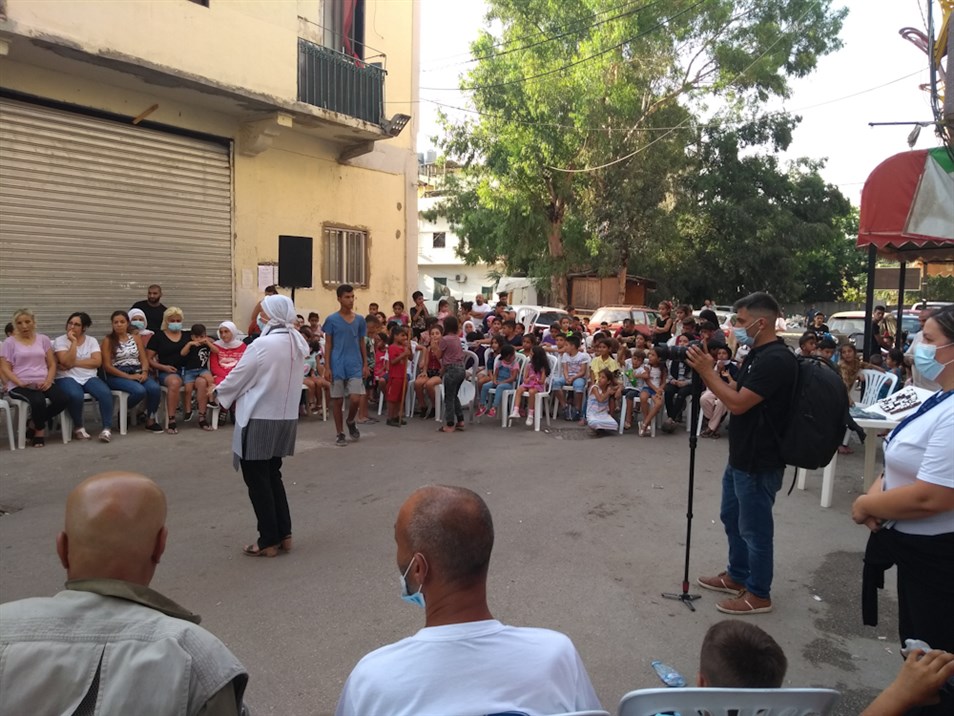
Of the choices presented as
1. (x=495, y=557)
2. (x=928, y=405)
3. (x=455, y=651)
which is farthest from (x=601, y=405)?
(x=455, y=651)

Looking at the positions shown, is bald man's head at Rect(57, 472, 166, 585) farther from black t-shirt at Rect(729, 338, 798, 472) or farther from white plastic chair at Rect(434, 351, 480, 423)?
white plastic chair at Rect(434, 351, 480, 423)

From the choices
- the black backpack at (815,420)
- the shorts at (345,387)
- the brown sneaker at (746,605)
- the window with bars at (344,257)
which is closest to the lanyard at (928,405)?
the black backpack at (815,420)

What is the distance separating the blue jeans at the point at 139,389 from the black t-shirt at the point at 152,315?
1.04 metres

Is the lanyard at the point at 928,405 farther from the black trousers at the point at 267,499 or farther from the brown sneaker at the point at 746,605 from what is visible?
the black trousers at the point at 267,499

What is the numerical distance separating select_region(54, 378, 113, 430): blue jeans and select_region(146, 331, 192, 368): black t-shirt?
878 millimetres

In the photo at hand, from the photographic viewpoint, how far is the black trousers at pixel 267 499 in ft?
15.9

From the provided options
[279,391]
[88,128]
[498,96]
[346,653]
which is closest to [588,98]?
[498,96]

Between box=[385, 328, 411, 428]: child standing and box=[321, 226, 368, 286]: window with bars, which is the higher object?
box=[321, 226, 368, 286]: window with bars

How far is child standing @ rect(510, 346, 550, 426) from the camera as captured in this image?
33.1 feet

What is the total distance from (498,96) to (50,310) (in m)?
17.7

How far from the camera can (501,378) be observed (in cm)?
1057

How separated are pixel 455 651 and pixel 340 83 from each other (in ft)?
42.6

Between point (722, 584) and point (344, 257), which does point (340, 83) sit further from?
point (722, 584)

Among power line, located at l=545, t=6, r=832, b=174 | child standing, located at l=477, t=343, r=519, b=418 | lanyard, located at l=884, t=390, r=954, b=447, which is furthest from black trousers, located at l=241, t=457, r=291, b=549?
power line, located at l=545, t=6, r=832, b=174
